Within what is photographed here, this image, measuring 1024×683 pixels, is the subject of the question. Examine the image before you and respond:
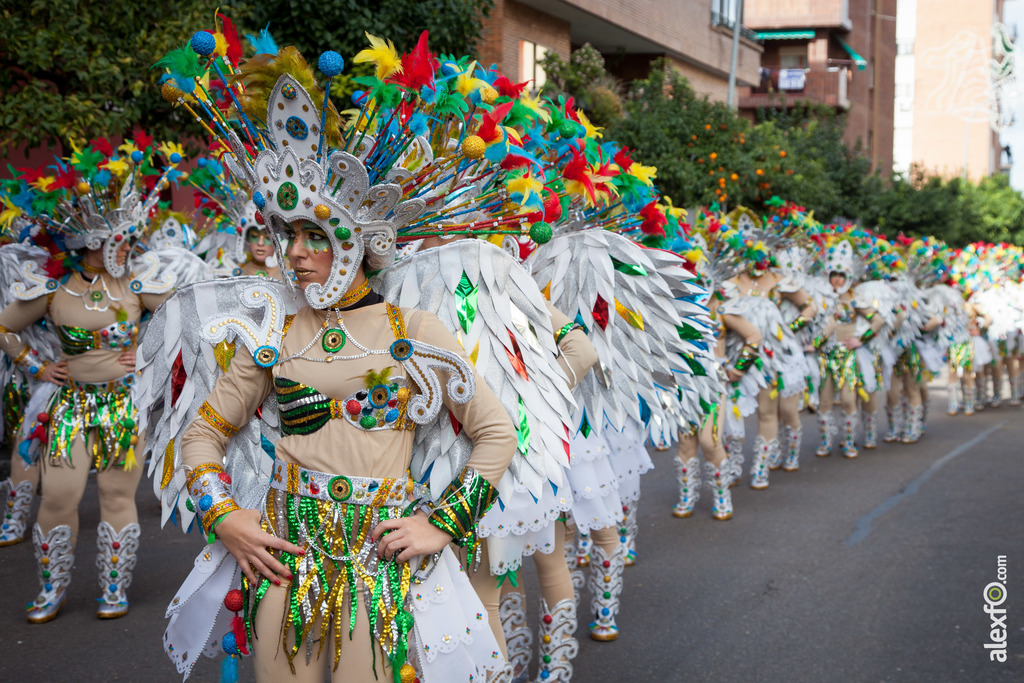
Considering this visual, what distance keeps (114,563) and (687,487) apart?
4.41m

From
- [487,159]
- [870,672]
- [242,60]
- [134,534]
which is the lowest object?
[870,672]

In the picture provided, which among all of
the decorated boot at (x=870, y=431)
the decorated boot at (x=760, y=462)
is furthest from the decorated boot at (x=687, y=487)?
the decorated boot at (x=870, y=431)

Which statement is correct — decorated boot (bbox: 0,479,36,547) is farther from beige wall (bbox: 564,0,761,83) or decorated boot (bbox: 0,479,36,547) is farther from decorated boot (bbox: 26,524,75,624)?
beige wall (bbox: 564,0,761,83)

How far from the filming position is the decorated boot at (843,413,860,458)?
11.2 metres

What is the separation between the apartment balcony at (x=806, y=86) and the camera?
40062 millimetres

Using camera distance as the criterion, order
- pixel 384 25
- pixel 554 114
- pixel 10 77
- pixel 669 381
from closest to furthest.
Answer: pixel 554 114 < pixel 669 381 < pixel 10 77 < pixel 384 25

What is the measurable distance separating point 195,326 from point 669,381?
9.15ft

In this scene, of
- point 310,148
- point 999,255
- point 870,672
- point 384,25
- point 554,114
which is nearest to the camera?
point 310,148

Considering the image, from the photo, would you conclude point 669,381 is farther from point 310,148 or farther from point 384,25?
point 384,25

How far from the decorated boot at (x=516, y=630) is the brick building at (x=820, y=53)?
35.4 meters

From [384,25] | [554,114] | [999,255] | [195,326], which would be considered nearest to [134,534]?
[195,326]

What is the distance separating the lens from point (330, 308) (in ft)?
9.74

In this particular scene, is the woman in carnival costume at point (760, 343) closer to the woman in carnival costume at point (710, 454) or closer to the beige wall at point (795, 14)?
the woman in carnival costume at point (710, 454)

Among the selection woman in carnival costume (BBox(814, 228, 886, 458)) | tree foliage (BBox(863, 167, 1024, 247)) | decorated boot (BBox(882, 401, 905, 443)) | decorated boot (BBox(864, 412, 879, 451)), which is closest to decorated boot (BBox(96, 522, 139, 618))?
woman in carnival costume (BBox(814, 228, 886, 458))
